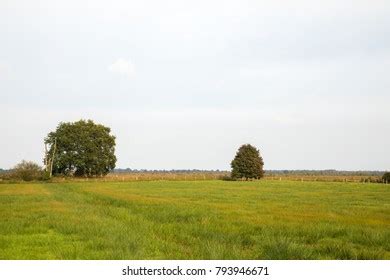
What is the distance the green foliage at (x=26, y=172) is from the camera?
86.4m

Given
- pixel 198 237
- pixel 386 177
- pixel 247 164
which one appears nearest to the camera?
pixel 198 237

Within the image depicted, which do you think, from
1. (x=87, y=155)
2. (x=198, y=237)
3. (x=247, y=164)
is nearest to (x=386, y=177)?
(x=247, y=164)

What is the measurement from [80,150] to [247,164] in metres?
37.1

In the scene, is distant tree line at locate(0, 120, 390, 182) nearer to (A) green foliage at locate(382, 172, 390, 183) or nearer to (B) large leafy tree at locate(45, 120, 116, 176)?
(B) large leafy tree at locate(45, 120, 116, 176)

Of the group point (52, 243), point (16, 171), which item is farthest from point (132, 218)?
point (16, 171)

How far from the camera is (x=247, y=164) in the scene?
99.9m

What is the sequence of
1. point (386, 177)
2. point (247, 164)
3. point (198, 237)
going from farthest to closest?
point (247, 164) < point (386, 177) < point (198, 237)

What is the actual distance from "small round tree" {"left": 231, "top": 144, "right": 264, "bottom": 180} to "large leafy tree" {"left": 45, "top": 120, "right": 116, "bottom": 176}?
28484 mm

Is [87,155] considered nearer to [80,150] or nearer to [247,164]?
[80,150]

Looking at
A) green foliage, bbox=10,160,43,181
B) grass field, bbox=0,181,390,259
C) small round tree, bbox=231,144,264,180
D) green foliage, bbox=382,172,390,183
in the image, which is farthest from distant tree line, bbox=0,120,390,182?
grass field, bbox=0,181,390,259

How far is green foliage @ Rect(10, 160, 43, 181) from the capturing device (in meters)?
86.4

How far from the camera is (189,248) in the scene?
13086 mm
